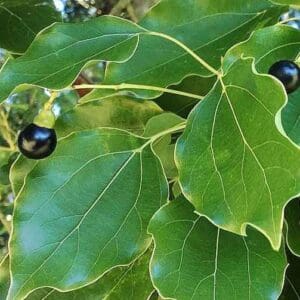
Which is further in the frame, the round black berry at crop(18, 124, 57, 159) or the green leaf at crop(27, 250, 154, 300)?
the green leaf at crop(27, 250, 154, 300)

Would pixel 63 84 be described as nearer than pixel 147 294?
Yes

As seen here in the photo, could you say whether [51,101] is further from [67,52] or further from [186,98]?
[186,98]

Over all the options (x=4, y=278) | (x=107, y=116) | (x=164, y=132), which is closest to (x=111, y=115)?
(x=107, y=116)

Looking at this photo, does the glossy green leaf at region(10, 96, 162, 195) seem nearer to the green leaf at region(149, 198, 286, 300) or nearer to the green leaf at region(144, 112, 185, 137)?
the green leaf at region(144, 112, 185, 137)

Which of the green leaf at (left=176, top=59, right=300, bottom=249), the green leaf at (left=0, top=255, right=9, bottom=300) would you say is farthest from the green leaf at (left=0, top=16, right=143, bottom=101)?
the green leaf at (left=0, top=255, right=9, bottom=300)

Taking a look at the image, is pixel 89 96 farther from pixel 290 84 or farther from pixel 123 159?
pixel 290 84

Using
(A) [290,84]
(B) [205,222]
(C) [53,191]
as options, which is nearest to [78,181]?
(C) [53,191]

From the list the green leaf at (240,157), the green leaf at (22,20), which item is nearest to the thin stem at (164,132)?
the green leaf at (240,157)
